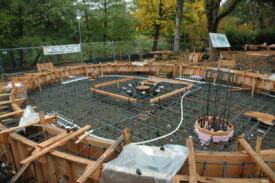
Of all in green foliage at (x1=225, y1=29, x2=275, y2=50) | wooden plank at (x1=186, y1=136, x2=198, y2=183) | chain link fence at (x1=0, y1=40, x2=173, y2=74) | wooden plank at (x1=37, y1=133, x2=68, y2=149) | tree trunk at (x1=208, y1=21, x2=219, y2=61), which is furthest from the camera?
green foliage at (x1=225, y1=29, x2=275, y2=50)

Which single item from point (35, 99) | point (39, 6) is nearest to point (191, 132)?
point (35, 99)

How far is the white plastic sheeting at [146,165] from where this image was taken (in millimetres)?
3205

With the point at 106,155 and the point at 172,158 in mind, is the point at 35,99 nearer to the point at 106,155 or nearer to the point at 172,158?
the point at 106,155

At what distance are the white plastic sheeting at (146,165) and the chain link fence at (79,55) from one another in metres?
13.0

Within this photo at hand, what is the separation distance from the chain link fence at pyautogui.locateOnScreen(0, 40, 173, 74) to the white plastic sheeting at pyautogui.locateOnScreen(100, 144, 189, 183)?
42.6ft

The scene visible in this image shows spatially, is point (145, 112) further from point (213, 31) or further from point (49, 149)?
point (213, 31)

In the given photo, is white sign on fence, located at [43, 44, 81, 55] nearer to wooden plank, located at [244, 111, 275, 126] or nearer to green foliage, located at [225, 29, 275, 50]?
wooden plank, located at [244, 111, 275, 126]

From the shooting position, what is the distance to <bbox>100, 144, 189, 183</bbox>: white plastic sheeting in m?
3.21

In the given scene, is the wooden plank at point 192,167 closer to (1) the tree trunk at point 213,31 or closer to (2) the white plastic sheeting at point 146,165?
(2) the white plastic sheeting at point 146,165

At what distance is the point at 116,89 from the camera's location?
35.1 feet

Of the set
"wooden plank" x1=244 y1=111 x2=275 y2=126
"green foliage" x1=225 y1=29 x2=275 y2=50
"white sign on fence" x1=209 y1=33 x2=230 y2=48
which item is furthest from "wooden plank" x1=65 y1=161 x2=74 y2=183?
"green foliage" x1=225 y1=29 x2=275 y2=50

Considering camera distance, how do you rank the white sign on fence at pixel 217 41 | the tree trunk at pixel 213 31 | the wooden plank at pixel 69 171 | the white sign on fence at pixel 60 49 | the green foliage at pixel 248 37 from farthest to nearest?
the green foliage at pixel 248 37
the tree trunk at pixel 213 31
the white sign on fence at pixel 60 49
the white sign on fence at pixel 217 41
the wooden plank at pixel 69 171

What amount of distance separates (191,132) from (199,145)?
0.71 meters

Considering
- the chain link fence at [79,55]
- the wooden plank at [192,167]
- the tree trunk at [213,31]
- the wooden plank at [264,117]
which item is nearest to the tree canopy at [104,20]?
the tree trunk at [213,31]
